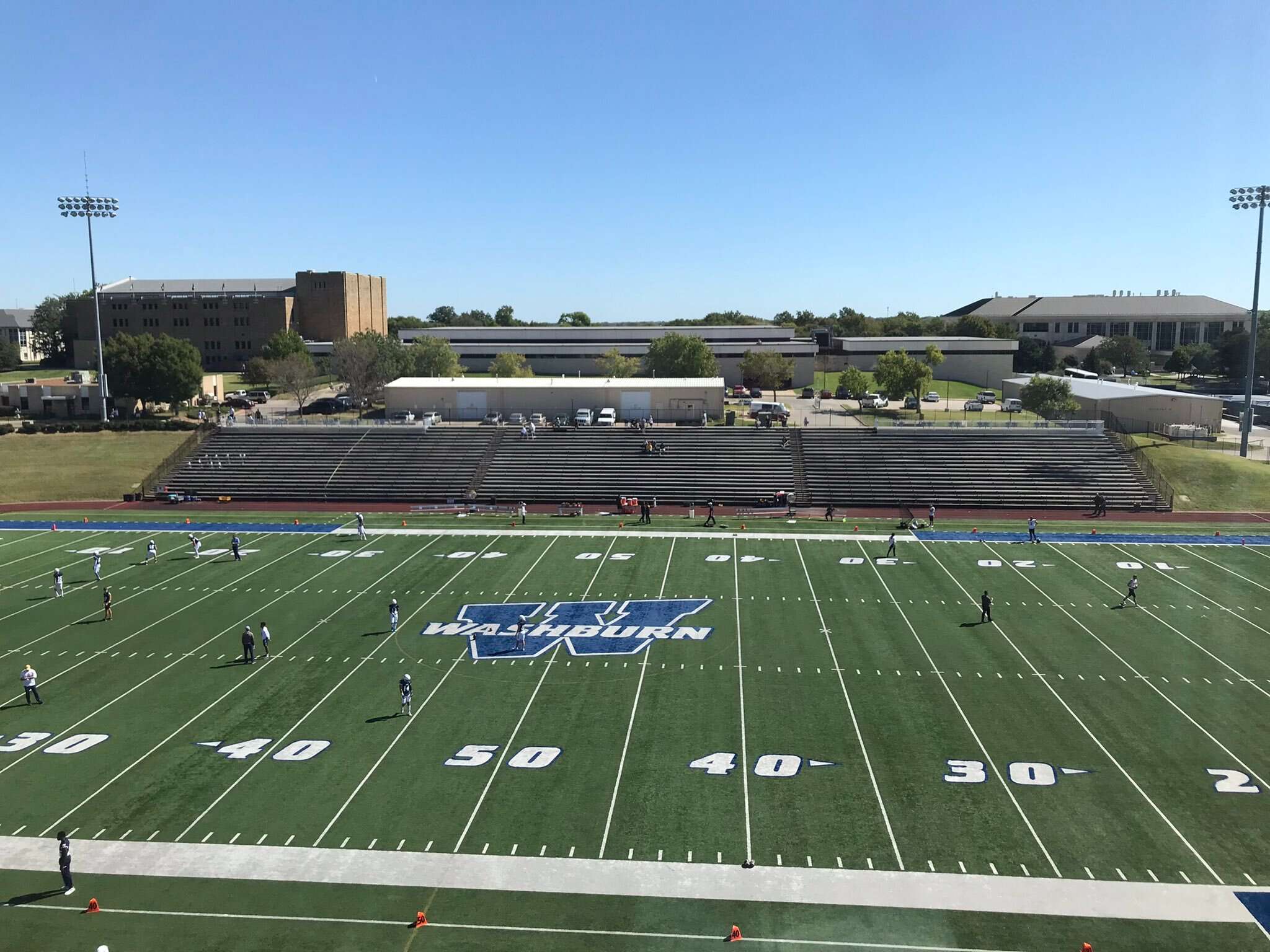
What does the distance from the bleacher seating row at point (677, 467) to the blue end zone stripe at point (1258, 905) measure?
110 feet

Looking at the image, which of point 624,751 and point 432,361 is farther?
point 432,361

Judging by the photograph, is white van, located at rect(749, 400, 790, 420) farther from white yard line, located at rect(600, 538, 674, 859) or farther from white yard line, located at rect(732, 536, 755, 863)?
white yard line, located at rect(600, 538, 674, 859)

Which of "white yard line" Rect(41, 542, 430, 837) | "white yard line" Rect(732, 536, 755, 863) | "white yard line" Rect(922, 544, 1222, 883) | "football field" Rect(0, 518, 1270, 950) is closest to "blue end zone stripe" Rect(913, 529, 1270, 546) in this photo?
"football field" Rect(0, 518, 1270, 950)

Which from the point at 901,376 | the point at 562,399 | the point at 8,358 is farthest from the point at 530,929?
the point at 8,358

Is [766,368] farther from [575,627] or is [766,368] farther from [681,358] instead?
[575,627]

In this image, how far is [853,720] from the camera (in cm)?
2278

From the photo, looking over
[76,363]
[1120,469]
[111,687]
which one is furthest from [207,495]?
[76,363]

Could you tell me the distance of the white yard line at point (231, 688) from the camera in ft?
63.1

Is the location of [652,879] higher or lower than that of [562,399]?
lower

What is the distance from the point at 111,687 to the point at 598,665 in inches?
528

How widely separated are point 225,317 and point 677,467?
8653 centimetres

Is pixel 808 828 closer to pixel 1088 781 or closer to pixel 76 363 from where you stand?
pixel 1088 781

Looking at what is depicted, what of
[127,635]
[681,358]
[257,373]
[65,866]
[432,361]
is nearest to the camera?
[65,866]

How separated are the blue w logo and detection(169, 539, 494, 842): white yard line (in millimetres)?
2381
